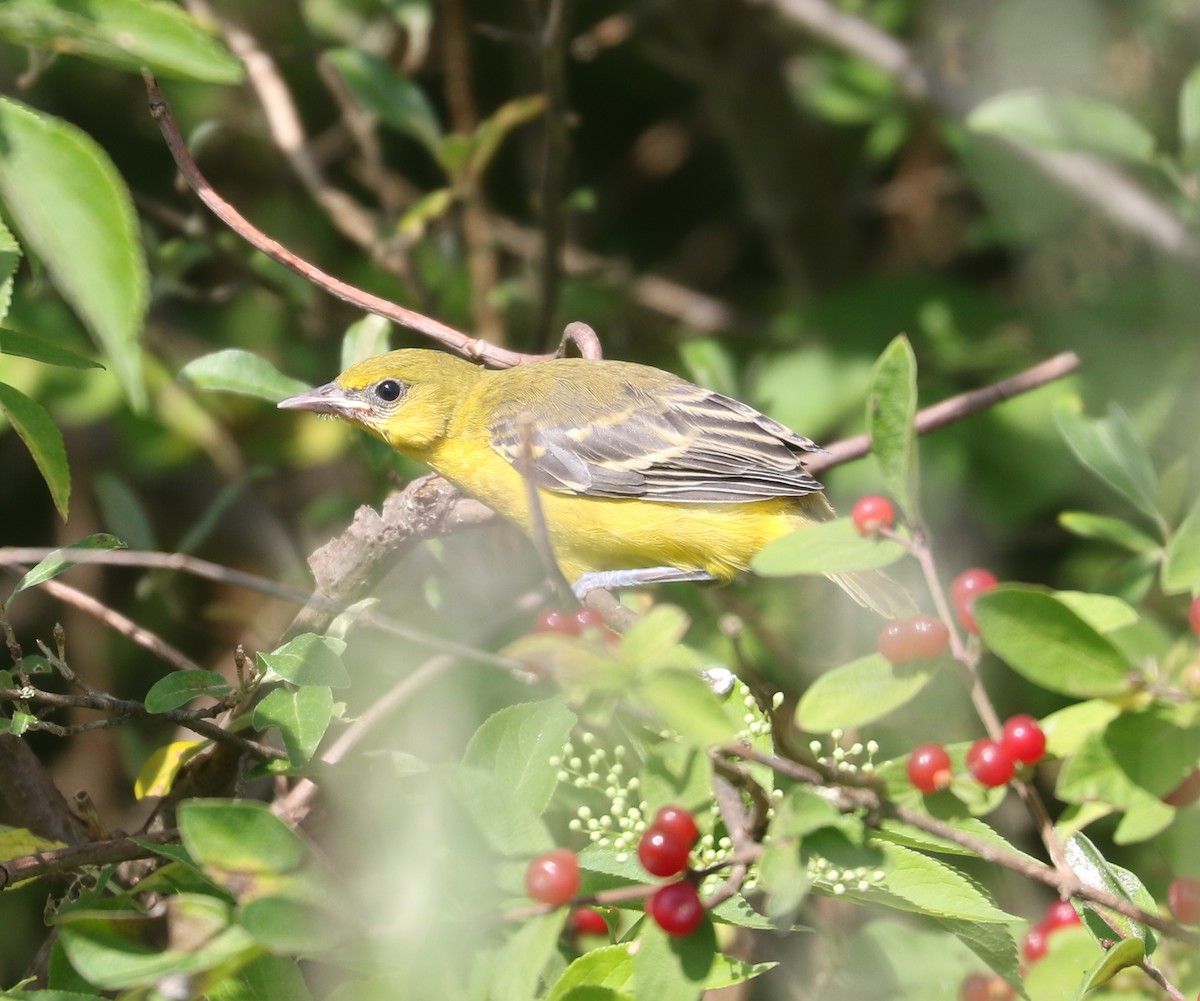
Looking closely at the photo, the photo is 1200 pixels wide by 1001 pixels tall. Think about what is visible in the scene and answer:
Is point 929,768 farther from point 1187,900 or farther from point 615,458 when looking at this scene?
point 615,458

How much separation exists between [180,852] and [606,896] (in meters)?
0.72

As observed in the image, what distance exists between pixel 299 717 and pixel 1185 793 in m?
1.48

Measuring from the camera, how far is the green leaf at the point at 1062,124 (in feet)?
12.0

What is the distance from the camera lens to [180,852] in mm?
1995

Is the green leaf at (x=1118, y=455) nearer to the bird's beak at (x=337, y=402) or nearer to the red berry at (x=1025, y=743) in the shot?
the red berry at (x=1025, y=743)

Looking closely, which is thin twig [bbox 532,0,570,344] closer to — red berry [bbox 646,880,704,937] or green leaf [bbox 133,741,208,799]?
green leaf [bbox 133,741,208,799]

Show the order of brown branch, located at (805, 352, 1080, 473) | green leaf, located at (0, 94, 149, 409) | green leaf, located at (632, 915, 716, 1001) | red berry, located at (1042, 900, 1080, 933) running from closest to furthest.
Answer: green leaf, located at (0, 94, 149, 409) → green leaf, located at (632, 915, 716, 1001) → red berry, located at (1042, 900, 1080, 933) → brown branch, located at (805, 352, 1080, 473)

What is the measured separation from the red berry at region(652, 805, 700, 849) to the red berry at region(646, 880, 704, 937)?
0.21 ft

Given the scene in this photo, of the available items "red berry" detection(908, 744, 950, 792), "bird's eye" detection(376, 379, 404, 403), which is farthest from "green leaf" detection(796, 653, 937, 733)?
"bird's eye" detection(376, 379, 404, 403)

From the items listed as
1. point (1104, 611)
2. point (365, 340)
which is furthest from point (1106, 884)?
point (365, 340)

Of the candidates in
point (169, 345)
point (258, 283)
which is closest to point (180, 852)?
point (258, 283)

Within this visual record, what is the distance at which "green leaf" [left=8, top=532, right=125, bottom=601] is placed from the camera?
2.25m

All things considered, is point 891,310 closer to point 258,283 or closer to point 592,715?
point 258,283

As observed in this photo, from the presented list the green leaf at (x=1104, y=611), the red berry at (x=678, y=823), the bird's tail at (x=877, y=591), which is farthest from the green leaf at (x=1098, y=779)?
the bird's tail at (x=877, y=591)
